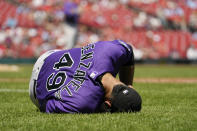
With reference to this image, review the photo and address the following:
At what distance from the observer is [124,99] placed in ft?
11.4

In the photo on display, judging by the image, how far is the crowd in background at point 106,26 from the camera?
2080 cm

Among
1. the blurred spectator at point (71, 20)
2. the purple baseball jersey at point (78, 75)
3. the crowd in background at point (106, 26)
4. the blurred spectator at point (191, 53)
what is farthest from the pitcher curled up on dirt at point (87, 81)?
the blurred spectator at point (191, 53)

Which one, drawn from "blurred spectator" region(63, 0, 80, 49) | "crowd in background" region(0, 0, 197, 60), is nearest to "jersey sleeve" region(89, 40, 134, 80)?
"blurred spectator" region(63, 0, 80, 49)

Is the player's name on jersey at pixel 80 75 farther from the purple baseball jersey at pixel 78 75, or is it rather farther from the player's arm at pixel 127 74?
the player's arm at pixel 127 74

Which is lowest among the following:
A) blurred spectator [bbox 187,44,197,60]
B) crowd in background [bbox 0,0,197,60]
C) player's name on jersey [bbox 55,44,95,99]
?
blurred spectator [bbox 187,44,197,60]

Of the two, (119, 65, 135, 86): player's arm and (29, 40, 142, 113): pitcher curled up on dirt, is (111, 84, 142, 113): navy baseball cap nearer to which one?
(29, 40, 142, 113): pitcher curled up on dirt

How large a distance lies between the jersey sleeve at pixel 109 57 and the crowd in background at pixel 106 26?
16451mm

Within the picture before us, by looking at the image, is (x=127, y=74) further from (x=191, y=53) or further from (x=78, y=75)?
(x=191, y=53)

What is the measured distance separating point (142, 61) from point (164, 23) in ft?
9.47

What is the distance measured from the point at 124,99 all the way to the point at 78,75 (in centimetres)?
61

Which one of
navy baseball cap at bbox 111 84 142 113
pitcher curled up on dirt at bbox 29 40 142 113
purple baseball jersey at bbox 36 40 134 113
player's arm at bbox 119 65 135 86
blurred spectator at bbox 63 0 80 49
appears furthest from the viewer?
blurred spectator at bbox 63 0 80 49

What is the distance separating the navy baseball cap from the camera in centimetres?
348

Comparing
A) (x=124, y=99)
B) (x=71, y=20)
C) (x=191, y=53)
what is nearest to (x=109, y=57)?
(x=124, y=99)

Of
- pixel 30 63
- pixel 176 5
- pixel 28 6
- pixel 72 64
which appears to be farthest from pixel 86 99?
pixel 176 5
